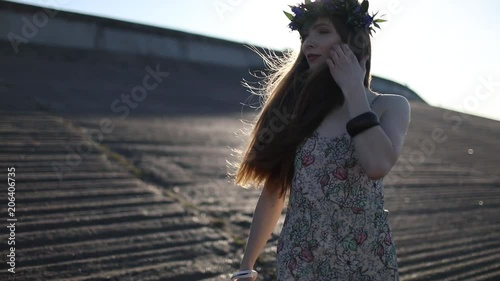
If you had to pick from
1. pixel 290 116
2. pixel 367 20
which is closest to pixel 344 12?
pixel 367 20

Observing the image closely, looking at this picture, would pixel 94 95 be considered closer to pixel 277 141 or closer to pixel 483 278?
pixel 483 278

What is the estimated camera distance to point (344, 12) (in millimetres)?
2002

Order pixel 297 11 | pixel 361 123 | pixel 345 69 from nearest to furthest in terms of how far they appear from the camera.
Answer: pixel 361 123, pixel 345 69, pixel 297 11

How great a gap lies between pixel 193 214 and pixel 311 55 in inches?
91.0

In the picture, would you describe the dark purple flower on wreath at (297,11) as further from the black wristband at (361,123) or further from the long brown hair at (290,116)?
the black wristband at (361,123)

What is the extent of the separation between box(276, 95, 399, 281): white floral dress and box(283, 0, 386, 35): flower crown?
42cm

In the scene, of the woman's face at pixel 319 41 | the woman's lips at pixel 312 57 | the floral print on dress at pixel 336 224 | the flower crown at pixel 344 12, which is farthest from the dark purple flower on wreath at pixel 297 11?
the floral print on dress at pixel 336 224

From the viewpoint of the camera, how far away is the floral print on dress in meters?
1.82

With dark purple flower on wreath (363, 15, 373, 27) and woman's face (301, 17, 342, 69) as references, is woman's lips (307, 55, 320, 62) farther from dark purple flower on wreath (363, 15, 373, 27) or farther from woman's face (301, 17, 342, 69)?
dark purple flower on wreath (363, 15, 373, 27)

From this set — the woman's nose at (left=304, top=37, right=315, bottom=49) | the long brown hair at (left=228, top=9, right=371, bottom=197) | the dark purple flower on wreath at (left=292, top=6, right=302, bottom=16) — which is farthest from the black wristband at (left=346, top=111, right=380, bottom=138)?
the dark purple flower on wreath at (left=292, top=6, right=302, bottom=16)

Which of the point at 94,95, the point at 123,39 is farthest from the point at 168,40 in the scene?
the point at 94,95

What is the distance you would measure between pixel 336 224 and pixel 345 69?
0.51m

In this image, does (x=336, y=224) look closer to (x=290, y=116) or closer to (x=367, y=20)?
(x=290, y=116)

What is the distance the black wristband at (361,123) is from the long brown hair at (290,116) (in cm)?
21
